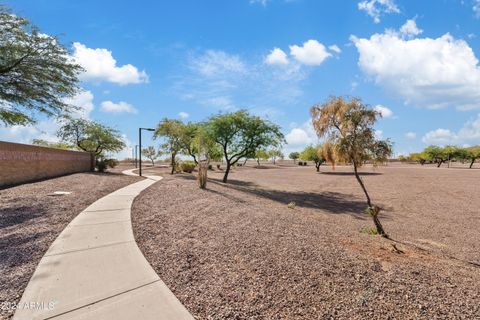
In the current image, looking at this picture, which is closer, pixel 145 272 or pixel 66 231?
pixel 145 272

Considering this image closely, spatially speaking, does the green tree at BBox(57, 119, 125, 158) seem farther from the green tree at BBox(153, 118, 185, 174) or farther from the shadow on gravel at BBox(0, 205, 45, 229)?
the shadow on gravel at BBox(0, 205, 45, 229)

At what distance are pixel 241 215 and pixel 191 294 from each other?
5527 mm

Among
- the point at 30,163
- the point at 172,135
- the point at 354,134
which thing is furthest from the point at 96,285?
the point at 172,135

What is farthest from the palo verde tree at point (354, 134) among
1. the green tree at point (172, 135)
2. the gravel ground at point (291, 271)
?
the green tree at point (172, 135)

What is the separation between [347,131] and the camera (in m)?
11.2

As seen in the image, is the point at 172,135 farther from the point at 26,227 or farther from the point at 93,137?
the point at 26,227

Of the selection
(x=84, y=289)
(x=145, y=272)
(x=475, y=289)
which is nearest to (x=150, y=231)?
(x=145, y=272)

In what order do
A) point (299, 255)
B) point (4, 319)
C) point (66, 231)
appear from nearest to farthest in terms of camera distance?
point (4, 319) < point (299, 255) < point (66, 231)

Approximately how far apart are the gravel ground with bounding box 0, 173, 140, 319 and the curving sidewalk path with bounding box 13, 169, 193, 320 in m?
0.21

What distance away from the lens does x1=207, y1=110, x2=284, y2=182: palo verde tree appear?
83.4ft

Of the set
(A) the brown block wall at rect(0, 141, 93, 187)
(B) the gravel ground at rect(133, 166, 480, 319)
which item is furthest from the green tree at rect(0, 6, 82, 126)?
(B) the gravel ground at rect(133, 166, 480, 319)

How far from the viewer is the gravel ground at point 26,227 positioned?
410 cm

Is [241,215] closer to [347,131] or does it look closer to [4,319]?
[347,131]

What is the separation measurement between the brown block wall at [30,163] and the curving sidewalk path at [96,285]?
12.5m
